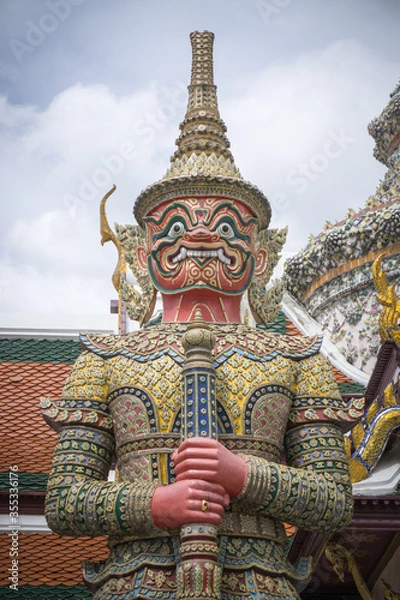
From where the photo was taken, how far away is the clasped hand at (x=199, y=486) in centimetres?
358

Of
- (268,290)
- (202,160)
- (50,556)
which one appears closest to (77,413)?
(268,290)

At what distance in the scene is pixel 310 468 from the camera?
13.4ft

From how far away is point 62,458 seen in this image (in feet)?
13.3

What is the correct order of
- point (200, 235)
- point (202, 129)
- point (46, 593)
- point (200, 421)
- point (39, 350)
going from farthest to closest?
1. point (39, 350)
2. point (46, 593)
3. point (202, 129)
4. point (200, 235)
5. point (200, 421)

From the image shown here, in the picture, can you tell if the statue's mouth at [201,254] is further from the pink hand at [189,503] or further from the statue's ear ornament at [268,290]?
the pink hand at [189,503]

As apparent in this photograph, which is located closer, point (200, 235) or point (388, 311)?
point (200, 235)

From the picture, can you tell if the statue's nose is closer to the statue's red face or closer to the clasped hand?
the statue's red face

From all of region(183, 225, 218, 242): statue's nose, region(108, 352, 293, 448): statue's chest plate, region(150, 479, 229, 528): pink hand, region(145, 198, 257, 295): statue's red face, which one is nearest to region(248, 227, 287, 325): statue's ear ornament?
region(145, 198, 257, 295): statue's red face

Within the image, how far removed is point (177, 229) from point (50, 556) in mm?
2448

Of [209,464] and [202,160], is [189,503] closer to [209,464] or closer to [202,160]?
[209,464]

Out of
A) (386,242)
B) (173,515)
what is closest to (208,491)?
(173,515)

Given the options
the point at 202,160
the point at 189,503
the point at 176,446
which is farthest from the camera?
the point at 202,160

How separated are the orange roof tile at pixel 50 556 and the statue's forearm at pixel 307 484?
6.98ft

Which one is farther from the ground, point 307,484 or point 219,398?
point 219,398
